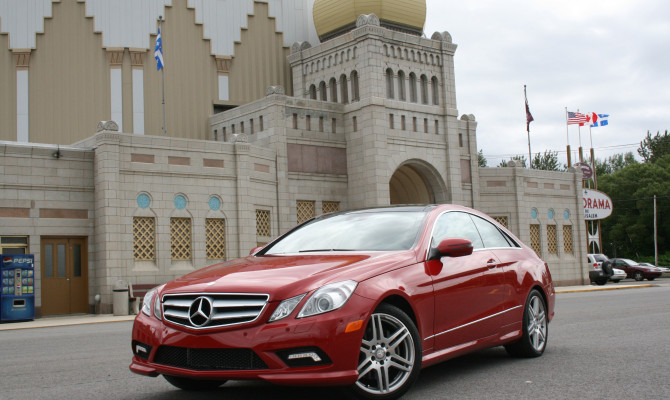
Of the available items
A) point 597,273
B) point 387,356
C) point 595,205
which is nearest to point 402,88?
point 597,273

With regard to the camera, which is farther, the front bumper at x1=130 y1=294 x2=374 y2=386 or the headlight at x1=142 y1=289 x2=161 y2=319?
the headlight at x1=142 y1=289 x2=161 y2=319

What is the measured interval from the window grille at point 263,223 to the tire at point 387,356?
20.2 metres

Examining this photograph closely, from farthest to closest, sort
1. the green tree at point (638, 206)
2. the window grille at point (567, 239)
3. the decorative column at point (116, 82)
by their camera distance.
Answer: the green tree at point (638, 206)
the window grille at point (567, 239)
the decorative column at point (116, 82)

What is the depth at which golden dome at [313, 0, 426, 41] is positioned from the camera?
2900 centimetres

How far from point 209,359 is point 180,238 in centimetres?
1855

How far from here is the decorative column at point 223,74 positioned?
3028 cm

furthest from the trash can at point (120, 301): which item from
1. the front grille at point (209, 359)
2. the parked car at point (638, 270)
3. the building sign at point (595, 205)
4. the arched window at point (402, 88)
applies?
the parked car at point (638, 270)

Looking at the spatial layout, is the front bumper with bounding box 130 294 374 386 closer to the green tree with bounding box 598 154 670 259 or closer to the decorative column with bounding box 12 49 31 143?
the decorative column with bounding box 12 49 31 143

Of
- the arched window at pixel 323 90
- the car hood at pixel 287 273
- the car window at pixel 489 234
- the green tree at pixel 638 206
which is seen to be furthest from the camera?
the green tree at pixel 638 206

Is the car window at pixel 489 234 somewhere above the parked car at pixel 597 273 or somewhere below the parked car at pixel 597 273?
above

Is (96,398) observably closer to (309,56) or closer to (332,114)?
(332,114)

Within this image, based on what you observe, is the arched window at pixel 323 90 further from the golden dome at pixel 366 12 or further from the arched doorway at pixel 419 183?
the arched doorway at pixel 419 183

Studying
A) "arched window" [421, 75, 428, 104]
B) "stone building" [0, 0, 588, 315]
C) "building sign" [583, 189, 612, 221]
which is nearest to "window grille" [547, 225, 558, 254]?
"stone building" [0, 0, 588, 315]

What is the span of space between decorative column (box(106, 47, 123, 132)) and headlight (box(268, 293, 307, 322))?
25057mm
